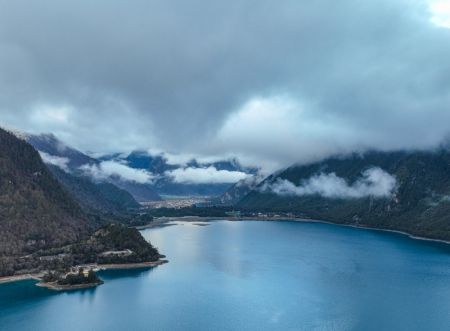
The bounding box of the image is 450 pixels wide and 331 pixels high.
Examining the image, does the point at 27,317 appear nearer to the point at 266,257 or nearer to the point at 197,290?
the point at 197,290

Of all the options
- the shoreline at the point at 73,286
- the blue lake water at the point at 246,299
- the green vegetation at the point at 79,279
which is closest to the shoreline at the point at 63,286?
the shoreline at the point at 73,286

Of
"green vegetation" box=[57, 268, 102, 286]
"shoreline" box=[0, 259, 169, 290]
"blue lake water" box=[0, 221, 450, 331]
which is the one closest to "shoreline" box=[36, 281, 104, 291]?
"shoreline" box=[0, 259, 169, 290]

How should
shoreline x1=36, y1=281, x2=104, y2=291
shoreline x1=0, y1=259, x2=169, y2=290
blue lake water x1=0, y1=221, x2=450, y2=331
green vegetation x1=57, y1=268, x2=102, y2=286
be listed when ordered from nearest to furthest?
1. blue lake water x1=0, y1=221, x2=450, y2=331
2. shoreline x1=36, y1=281, x2=104, y2=291
3. shoreline x1=0, y1=259, x2=169, y2=290
4. green vegetation x1=57, y1=268, x2=102, y2=286

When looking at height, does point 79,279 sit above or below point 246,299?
above

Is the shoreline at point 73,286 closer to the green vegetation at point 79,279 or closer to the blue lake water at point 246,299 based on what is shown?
the green vegetation at point 79,279

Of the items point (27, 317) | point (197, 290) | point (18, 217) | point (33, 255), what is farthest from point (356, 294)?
point (18, 217)

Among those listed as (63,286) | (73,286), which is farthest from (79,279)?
(63,286)

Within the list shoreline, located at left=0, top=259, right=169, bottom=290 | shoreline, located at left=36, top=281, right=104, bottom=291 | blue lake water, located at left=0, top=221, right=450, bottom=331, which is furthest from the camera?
shoreline, located at left=0, top=259, right=169, bottom=290

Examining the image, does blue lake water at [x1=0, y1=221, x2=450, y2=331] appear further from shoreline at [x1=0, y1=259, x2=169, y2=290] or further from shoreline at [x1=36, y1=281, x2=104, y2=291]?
shoreline at [x1=0, y1=259, x2=169, y2=290]

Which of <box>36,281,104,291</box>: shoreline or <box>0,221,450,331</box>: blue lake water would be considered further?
<box>36,281,104,291</box>: shoreline

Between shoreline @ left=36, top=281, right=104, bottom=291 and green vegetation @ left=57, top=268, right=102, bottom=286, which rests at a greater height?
green vegetation @ left=57, top=268, right=102, bottom=286

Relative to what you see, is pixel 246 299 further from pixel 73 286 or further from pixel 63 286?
pixel 63 286
